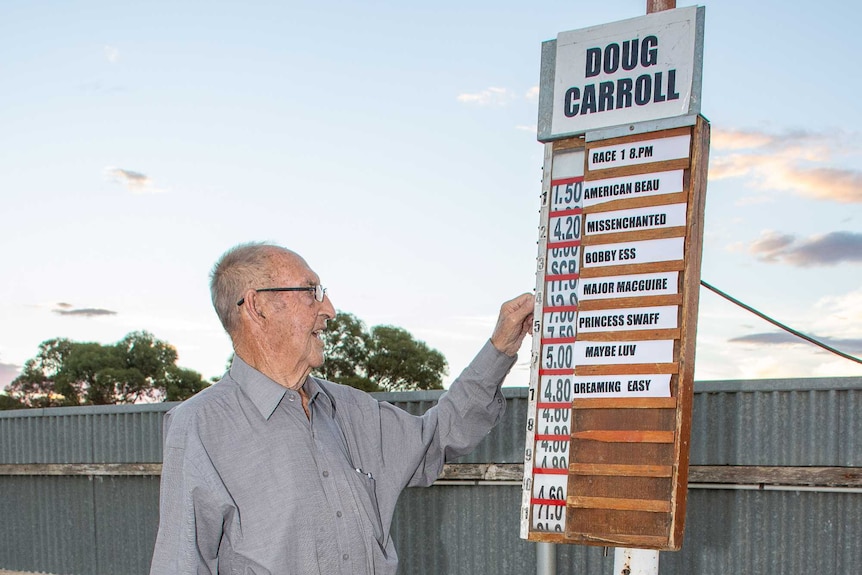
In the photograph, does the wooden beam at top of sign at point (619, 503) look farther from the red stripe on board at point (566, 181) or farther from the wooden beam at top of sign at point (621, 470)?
the red stripe on board at point (566, 181)

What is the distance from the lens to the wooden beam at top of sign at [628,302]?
3455 millimetres

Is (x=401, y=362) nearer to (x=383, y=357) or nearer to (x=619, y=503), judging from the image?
(x=383, y=357)

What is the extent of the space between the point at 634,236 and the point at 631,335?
14.9 inches

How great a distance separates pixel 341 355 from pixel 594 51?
3928 cm

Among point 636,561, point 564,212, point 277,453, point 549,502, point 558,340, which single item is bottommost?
point 636,561

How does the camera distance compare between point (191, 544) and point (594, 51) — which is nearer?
point (191, 544)

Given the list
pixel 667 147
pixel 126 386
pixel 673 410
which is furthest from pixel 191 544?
pixel 126 386

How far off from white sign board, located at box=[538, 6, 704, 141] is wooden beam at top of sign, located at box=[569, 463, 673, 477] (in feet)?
4.31

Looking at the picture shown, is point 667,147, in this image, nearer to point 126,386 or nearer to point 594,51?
point 594,51

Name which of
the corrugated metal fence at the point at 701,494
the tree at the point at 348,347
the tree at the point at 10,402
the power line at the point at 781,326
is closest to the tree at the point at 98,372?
the tree at the point at 10,402

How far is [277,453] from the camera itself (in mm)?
2963

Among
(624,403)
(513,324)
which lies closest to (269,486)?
(513,324)

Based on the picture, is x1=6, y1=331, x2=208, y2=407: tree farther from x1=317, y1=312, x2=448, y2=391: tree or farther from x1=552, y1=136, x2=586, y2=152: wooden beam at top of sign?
x1=552, y1=136, x2=586, y2=152: wooden beam at top of sign

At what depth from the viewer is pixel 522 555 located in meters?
8.81
